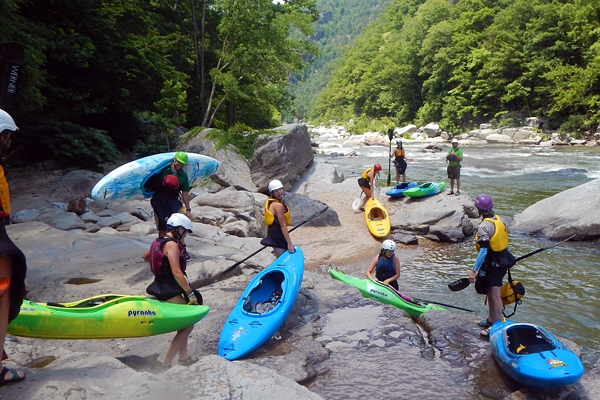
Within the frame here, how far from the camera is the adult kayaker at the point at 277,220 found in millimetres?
4762

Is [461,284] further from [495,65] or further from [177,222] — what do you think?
[495,65]

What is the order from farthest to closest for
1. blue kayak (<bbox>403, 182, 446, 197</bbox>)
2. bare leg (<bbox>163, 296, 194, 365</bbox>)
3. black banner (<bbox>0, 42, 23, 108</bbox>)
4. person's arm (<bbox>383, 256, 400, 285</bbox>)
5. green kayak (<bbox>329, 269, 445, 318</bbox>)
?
1. blue kayak (<bbox>403, 182, 446, 197</bbox>)
2. black banner (<bbox>0, 42, 23, 108</bbox>)
3. person's arm (<bbox>383, 256, 400, 285</bbox>)
4. green kayak (<bbox>329, 269, 445, 318</bbox>)
5. bare leg (<bbox>163, 296, 194, 365</bbox>)

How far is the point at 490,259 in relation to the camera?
410 centimetres

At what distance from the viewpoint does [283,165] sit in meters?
11.8

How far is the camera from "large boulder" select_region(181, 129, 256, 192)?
406 inches

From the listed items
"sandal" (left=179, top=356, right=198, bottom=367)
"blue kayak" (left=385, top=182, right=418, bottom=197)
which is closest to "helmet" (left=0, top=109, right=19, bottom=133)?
"sandal" (left=179, top=356, right=198, bottom=367)

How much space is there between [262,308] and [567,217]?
724cm

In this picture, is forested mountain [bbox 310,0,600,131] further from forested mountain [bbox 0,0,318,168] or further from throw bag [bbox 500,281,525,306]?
throw bag [bbox 500,281,525,306]

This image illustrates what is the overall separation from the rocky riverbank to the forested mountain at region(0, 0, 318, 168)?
147 cm

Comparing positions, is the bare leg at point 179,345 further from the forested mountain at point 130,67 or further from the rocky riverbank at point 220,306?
the forested mountain at point 130,67

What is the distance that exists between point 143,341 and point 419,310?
314 centimetres

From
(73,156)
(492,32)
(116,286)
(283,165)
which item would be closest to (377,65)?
(492,32)

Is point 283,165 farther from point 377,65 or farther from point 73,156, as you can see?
point 377,65

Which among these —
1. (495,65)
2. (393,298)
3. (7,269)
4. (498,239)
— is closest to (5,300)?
(7,269)
